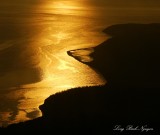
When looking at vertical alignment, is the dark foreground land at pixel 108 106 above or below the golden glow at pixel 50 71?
above

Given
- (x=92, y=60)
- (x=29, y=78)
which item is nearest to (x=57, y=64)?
(x=92, y=60)

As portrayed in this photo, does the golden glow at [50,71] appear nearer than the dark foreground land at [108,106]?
No

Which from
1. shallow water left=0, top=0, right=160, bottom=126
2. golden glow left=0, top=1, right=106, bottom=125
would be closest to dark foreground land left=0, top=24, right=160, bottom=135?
golden glow left=0, top=1, right=106, bottom=125

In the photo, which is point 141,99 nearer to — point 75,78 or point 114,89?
point 114,89

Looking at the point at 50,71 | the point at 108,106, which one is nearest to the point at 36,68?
the point at 50,71

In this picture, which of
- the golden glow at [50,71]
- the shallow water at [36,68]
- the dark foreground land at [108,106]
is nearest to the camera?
the dark foreground land at [108,106]

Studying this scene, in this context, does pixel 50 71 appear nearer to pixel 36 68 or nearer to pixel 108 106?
pixel 36 68

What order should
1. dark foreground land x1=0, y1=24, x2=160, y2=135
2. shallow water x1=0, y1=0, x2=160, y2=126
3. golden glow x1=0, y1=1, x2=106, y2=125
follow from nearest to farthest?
dark foreground land x1=0, y1=24, x2=160, y2=135 → golden glow x1=0, y1=1, x2=106, y2=125 → shallow water x1=0, y1=0, x2=160, y2=126

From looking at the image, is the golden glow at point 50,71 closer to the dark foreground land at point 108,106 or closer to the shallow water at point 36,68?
the shallow water at point 36,68

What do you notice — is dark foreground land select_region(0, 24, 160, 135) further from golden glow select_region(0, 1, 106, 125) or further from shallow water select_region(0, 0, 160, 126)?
shallow water select_region(0, 0, 160, 126)

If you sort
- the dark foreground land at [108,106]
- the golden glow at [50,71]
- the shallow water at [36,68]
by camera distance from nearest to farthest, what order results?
the dark foreground land at [108,106], the golden glow at [50,71], the shallow water at [36,68]

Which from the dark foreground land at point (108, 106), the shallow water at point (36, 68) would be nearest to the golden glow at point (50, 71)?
the shallow water at point (36, 68)

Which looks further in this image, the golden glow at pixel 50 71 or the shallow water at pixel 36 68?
the shallow water at pixel 36 68
